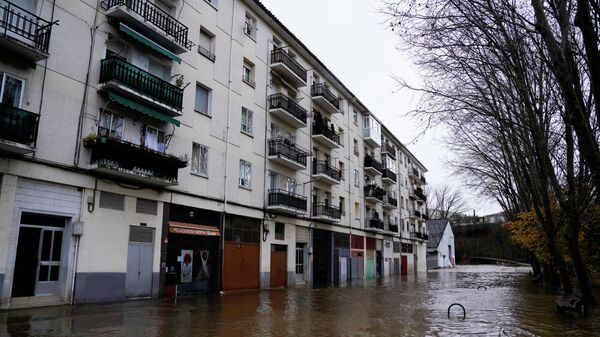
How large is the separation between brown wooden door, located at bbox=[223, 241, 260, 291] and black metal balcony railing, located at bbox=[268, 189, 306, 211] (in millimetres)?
2750

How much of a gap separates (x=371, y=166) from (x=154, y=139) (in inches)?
1048

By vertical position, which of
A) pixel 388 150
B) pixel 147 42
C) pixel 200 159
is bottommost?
pixel 200 159

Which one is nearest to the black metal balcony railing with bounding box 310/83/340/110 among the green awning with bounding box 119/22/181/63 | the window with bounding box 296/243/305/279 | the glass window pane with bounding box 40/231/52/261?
the window with bounding box 296/243/305/279

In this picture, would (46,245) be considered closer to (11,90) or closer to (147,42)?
(11,90)

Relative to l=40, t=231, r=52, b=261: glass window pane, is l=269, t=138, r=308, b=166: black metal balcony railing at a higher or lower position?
higher

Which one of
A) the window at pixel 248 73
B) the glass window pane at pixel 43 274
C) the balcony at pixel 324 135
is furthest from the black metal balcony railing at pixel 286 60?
the glass window pane at pixel 43 274

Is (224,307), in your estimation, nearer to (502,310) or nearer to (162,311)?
(162,311)

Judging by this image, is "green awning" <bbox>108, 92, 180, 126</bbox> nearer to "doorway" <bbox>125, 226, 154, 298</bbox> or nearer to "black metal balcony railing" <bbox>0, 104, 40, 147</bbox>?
"black metal balcony railing" <bbox>0, 104, 40, 147</bbox>

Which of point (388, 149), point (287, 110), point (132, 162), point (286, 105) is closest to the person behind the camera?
point (132, 162)

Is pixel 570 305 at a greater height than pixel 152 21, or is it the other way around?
pixel 152 21

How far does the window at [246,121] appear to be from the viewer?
25158 mm

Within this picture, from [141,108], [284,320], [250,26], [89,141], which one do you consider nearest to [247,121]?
[250,26]

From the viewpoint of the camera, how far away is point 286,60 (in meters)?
28.5

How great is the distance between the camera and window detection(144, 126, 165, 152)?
1875cm
